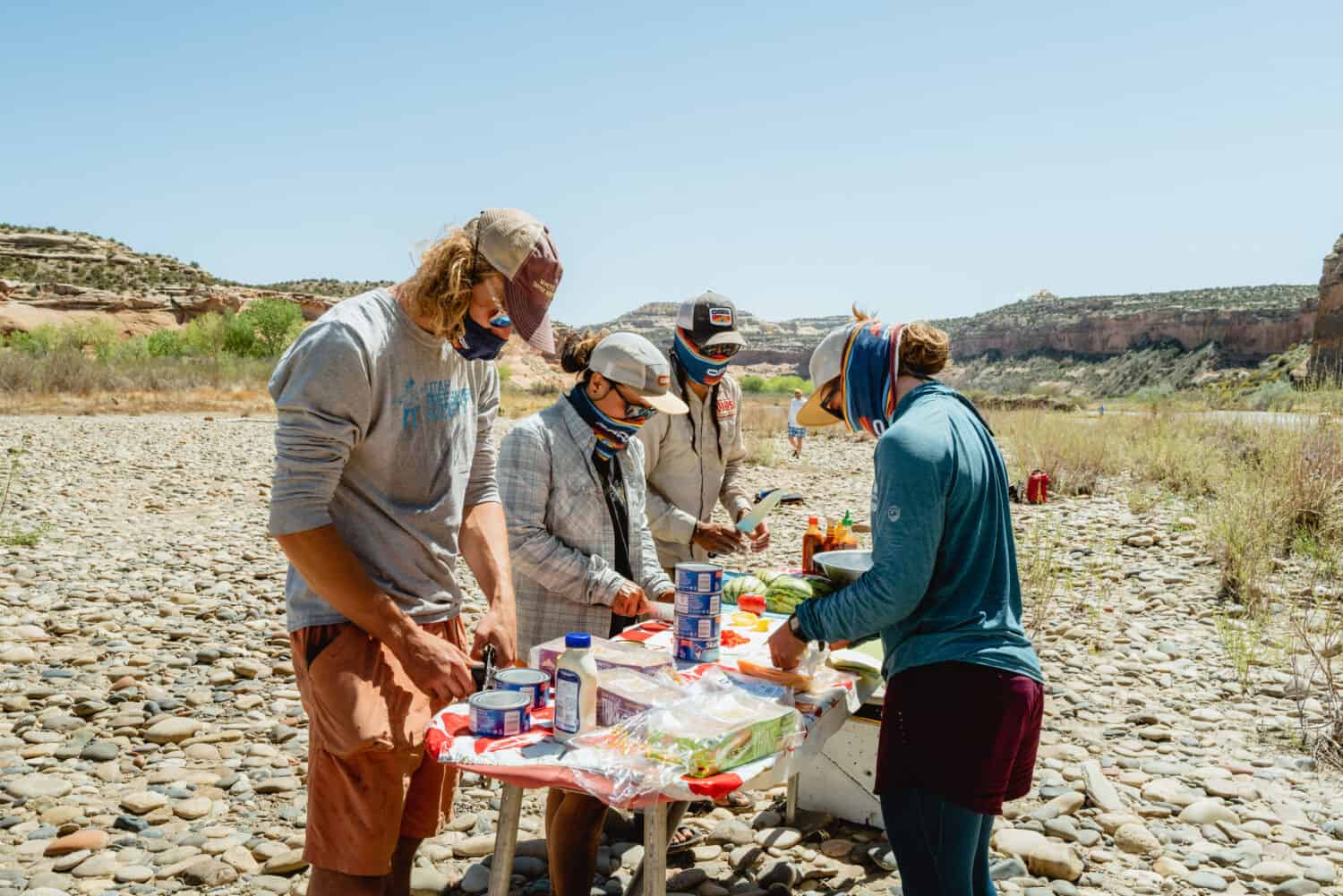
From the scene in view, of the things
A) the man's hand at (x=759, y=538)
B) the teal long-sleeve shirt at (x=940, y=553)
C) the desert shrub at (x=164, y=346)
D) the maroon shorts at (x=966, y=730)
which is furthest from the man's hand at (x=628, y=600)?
the desert shrub at (x=164, y=346)

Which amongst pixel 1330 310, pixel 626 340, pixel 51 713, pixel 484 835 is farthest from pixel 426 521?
pixel 1330 310

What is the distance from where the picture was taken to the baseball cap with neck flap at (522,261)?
245 centimetres

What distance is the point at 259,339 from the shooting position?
168 ft

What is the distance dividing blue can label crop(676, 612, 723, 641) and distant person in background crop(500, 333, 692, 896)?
0.46 m

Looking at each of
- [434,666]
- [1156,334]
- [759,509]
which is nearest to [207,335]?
[759,509]

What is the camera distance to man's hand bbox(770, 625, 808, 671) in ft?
8.59

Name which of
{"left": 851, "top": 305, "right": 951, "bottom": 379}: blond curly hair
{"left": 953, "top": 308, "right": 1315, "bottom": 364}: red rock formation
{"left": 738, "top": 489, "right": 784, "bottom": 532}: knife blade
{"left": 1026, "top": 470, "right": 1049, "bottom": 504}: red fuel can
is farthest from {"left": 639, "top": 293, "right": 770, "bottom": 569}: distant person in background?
{"left": 953, "top": 308, "right": 1315, "bottom": 364}: red rock formation

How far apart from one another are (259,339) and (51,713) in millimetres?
50600

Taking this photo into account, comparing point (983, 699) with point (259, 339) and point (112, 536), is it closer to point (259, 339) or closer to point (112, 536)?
point (112, 536)

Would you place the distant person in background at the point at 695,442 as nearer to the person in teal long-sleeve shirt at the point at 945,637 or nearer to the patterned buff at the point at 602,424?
the patterned buff at the point at 602,424

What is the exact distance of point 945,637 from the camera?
229 cm

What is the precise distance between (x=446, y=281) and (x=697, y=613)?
127 centimetres

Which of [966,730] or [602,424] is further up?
[602,424]

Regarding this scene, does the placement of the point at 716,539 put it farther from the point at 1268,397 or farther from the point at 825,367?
the point at 1268,397
